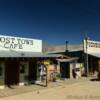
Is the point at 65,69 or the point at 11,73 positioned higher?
the point at 65,69

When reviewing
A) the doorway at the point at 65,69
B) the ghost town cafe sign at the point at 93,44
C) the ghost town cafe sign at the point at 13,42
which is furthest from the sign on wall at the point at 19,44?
the ghost town cafe sign at the point at 93,44

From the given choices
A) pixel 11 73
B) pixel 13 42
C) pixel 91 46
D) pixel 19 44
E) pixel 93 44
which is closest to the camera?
pixel 11 73

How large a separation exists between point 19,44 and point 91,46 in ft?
48.4

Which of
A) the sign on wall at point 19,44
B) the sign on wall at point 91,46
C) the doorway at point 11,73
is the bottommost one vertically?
the doorway at point 11,73

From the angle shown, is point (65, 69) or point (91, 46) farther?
point (91, 46)

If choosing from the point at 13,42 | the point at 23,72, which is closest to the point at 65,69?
the point at 23,72

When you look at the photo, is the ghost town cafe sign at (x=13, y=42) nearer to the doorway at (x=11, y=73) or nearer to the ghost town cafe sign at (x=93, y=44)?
the doorway at (x=11, y=73)

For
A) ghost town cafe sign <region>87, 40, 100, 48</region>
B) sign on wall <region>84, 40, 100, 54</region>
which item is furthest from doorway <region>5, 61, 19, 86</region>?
ghost town cafe sign <region>87, 40, 100, 48</region>

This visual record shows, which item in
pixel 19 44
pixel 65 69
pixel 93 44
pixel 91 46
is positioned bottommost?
pixel 65 69

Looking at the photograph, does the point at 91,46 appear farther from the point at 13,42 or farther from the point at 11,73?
the point at 11,73

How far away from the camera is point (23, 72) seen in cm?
2533

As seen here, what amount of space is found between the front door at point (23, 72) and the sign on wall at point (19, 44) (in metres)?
1.52

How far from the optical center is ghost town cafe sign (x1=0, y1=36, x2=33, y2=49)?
2431 cm

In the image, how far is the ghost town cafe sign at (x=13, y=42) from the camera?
24.3m
